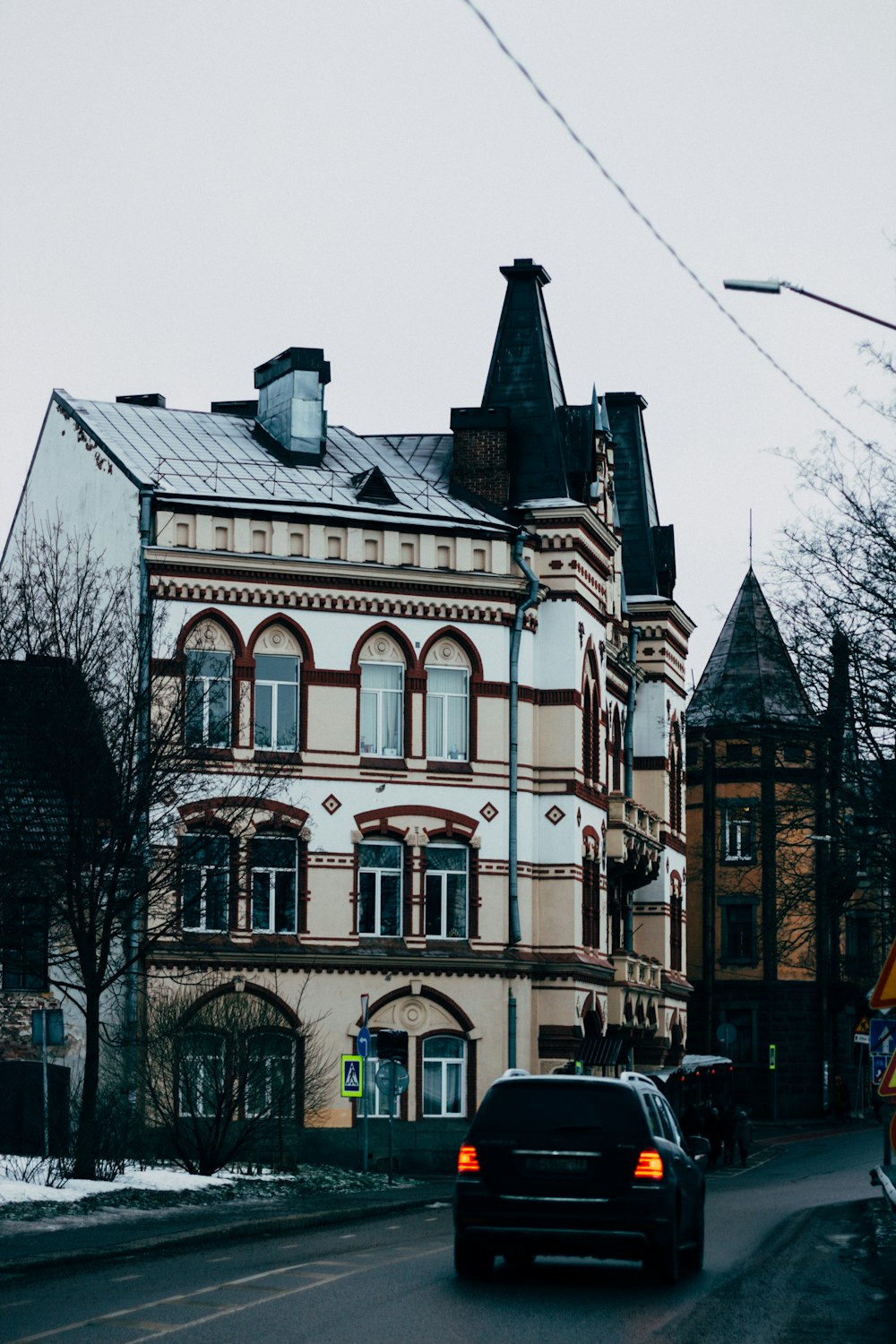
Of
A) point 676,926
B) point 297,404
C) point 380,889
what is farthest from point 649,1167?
point 676,926

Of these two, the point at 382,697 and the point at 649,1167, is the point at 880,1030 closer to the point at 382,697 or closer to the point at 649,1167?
the point at 649,1167

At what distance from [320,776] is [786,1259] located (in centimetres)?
2181

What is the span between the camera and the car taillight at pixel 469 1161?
1712 cm

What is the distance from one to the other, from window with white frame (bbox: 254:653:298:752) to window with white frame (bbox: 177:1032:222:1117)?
966 centimetres

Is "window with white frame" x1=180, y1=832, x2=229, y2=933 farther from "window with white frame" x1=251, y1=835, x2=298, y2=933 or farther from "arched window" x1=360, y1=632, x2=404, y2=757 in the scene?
"arched window" x1=360, y1=632, x2=404, y2=757

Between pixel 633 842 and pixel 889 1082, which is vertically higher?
pixel 633 842

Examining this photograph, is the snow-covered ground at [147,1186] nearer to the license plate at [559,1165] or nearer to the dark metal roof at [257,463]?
the license plate at [559,1165]

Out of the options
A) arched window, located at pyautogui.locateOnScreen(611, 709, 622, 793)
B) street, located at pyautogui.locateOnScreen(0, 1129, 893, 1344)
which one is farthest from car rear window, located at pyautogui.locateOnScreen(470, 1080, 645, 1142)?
arched window, located at pyautogui.locateOnScreen(611, 709, 622, 793)

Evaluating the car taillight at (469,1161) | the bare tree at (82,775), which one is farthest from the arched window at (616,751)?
the car taillight at (469,1161)

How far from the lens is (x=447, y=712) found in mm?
42531

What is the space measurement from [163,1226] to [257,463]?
77.4ft

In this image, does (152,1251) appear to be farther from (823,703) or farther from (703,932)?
(703,932)

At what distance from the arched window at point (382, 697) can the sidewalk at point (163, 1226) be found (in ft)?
41.9

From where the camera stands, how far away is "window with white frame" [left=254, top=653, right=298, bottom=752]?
4116 centimetres
